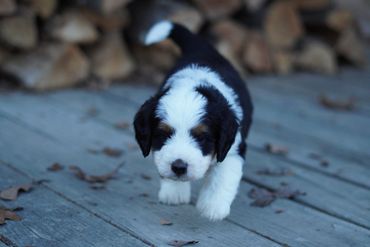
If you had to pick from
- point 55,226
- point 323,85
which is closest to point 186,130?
point 55,226

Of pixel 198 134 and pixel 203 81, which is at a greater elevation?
pixel 203 81

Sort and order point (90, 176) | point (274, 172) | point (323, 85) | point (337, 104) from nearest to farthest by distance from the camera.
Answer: point (90, 176)
point (274, 172)
point (337, 104)
point (323, 85)

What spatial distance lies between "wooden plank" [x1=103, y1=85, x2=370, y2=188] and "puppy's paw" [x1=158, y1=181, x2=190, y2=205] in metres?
1.19

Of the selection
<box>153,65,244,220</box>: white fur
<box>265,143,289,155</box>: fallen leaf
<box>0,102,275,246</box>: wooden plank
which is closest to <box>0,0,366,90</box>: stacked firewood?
<box>0,102,275,246</box>: wooden plank

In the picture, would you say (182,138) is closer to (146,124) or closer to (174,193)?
(146,124)

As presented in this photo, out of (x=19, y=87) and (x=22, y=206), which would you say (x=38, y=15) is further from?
(x=22, y=206)

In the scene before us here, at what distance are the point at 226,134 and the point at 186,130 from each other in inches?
8.8

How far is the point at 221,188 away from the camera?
10.4 ft

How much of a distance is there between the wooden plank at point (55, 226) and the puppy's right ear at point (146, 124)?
1.47ft

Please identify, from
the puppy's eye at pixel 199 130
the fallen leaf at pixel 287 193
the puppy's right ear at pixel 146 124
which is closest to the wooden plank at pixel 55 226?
the puppy's right ear at pixel 146 124

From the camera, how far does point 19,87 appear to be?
5449mm

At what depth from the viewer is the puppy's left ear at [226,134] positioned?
299cm

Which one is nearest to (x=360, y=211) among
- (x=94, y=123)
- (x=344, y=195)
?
(x=344, y=195)

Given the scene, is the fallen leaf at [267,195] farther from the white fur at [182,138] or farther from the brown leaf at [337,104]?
the brown leaf at [337,104]
